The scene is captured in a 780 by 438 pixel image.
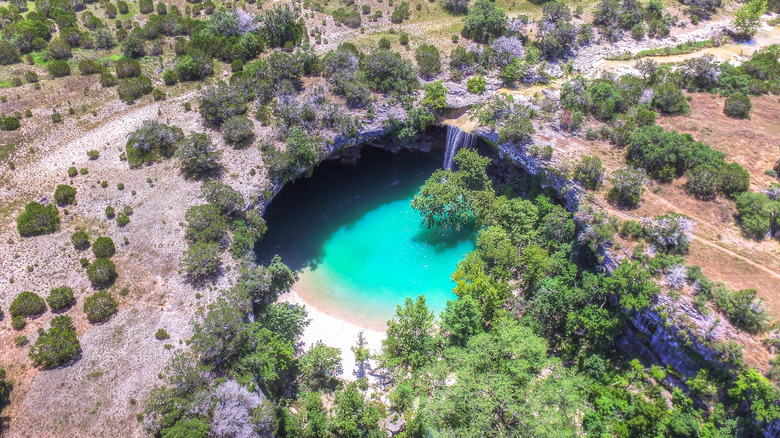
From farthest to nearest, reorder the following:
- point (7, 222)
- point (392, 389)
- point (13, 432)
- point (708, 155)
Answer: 1. point (708, 155)
2. point (7, 222)
3. point (392, 389)
4. point (13, 432)

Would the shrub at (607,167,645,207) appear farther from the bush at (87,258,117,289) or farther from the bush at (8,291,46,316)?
the bush at (8,291,46,316)

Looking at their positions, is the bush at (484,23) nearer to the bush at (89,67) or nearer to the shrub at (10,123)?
the bush at (89,67)

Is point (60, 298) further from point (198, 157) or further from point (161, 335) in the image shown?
point (198, 157)

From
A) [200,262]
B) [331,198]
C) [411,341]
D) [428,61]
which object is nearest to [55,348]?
[200,262]

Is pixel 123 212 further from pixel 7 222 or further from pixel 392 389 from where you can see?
pixel 392 389

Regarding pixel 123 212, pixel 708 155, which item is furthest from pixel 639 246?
pixel 123 212

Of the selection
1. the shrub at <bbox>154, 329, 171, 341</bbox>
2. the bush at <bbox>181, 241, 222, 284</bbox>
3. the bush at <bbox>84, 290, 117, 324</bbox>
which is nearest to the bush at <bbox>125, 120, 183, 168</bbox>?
the bush at <bbox>181, 241, 222, 284</bbox>
